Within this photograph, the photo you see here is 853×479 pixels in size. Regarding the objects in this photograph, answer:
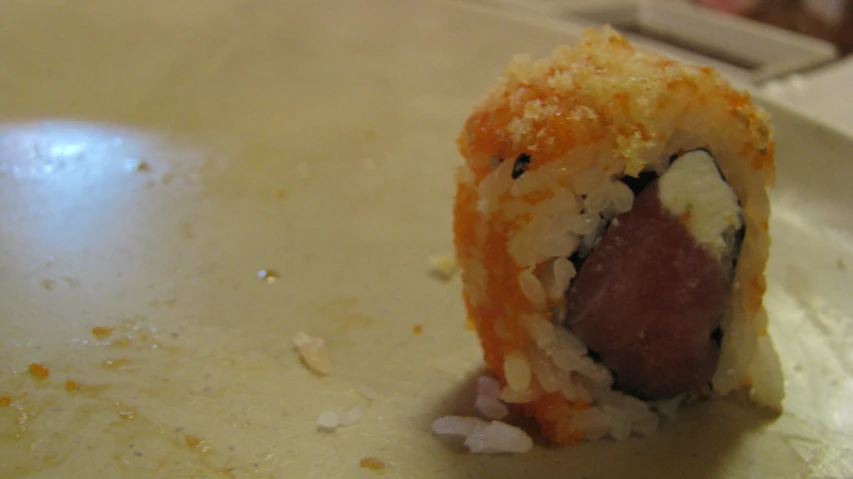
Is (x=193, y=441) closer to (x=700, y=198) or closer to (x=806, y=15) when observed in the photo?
(x=700, y=198)

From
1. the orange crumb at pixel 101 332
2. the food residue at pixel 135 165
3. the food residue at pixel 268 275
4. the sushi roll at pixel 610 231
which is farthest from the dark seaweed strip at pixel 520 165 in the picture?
the food residue at pixel 135 165

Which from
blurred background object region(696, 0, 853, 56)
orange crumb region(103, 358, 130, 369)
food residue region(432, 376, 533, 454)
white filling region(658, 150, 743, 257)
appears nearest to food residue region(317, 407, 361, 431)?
food residue region(432, 376, 533, 454)

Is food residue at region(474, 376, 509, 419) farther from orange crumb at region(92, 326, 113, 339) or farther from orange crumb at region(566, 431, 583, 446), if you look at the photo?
orange crumb at region(92, 326, 113, 339)

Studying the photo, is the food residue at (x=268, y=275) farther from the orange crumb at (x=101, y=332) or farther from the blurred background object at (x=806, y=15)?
the blurred background object at (x=806, y=15)

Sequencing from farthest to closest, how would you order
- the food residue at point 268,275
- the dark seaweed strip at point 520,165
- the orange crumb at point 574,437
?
the food residue at point 268,275 < the orange crumb at point 574,437 < the dark seaweed strip at point 520,165

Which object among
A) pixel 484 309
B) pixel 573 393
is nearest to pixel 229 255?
pixel 484 309

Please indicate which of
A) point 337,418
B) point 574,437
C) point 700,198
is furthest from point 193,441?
point 700,198

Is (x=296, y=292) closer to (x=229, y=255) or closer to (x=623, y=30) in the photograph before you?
(x=229, y=255)
